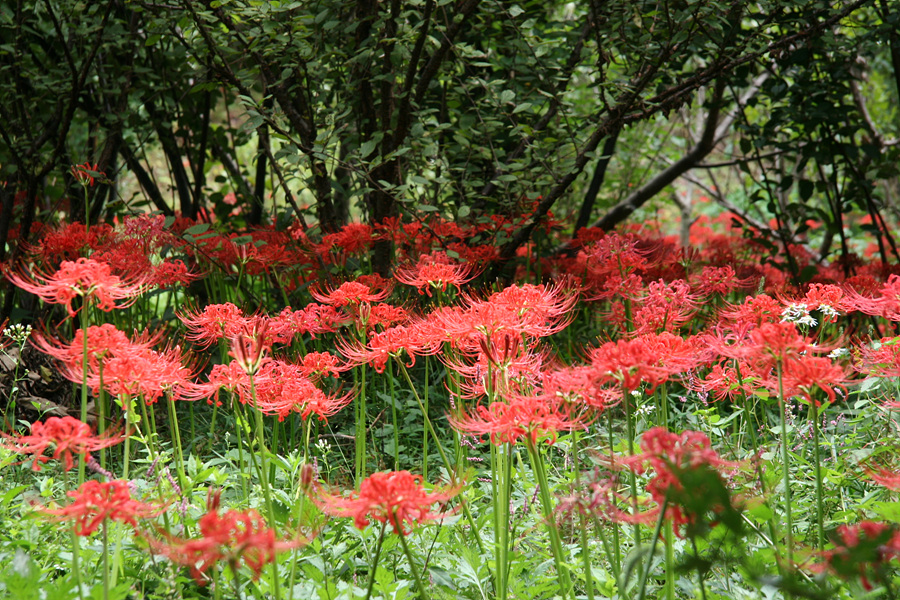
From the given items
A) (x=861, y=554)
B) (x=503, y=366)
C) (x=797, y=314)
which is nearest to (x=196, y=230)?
(x=503, y=366)

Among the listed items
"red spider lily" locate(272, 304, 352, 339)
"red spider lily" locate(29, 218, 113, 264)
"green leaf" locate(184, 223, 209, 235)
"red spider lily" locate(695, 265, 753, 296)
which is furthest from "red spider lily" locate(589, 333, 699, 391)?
"red spider lily" locate(29, 218, 113, 264)

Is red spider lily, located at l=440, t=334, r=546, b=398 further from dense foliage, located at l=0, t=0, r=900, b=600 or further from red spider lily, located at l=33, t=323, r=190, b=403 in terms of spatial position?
red spider lily, located at l=33, t=323, r=190, b=403

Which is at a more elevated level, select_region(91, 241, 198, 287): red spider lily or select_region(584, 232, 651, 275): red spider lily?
select_region(91, 241, 198, 287): red spider lily

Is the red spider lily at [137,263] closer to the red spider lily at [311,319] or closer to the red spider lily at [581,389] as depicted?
the red spider lily at [311,319]

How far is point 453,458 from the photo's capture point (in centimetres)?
264

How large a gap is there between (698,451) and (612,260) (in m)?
1.66

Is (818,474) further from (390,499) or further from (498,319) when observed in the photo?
(390,499)

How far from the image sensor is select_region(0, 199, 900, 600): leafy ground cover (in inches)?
48.5

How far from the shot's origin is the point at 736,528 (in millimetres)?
998

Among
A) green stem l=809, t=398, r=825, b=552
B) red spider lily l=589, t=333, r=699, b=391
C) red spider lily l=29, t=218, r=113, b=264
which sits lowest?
green stem l=809, t=398, r=825, b=552

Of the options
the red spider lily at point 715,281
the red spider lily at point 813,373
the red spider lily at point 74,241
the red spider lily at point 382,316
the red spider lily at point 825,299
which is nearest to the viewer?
the red spider lily at point 813,373

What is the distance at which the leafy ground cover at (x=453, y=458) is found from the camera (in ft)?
4.04

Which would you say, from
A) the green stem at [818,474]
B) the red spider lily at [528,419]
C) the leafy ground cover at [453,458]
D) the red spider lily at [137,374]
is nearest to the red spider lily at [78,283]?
the leafy ground cover at [453,458]

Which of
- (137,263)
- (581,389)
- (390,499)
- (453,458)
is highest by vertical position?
(137,263)
